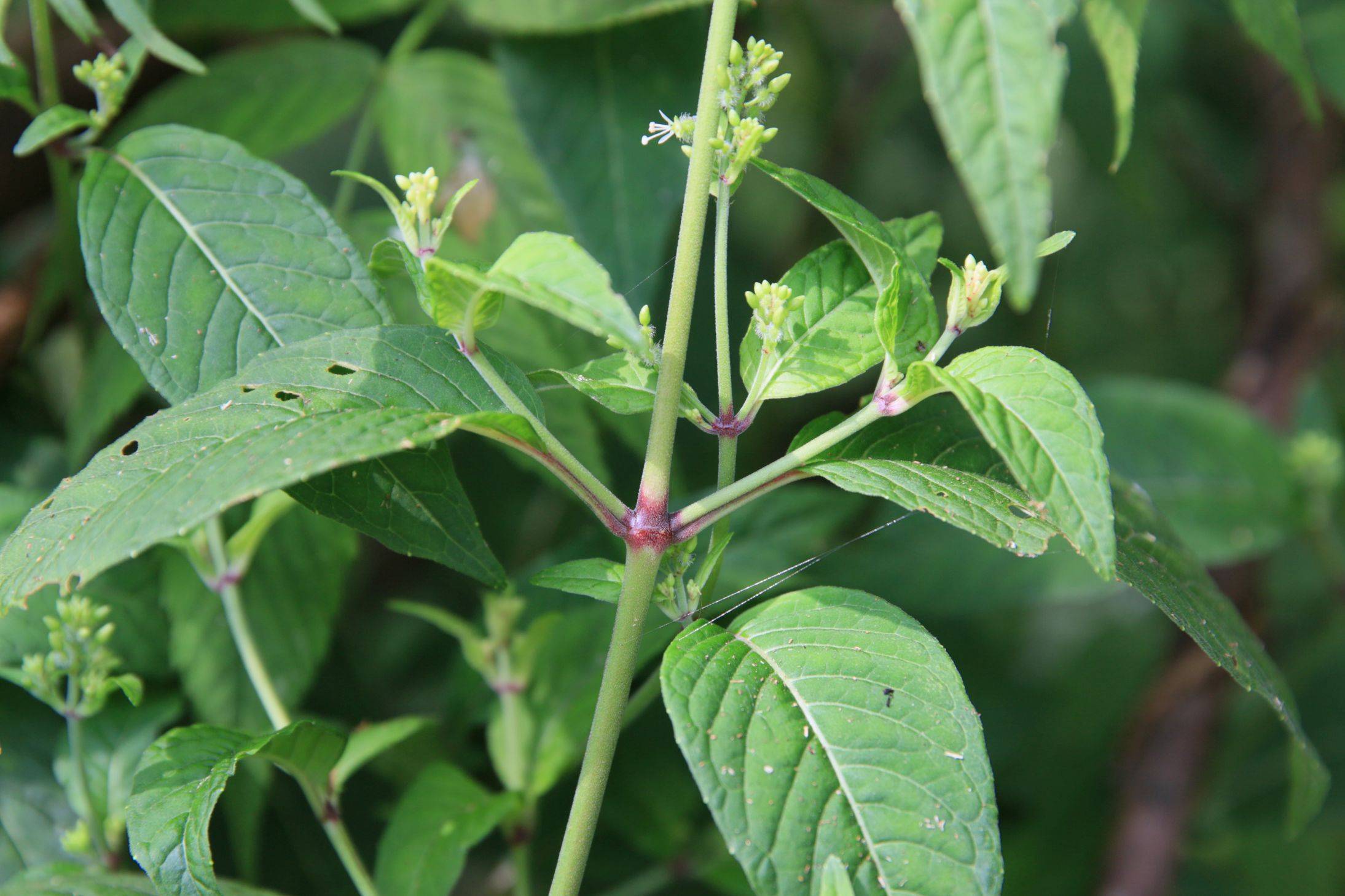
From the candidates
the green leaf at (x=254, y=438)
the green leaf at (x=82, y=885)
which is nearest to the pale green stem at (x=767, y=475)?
the green leaf at (x=254, y=438)

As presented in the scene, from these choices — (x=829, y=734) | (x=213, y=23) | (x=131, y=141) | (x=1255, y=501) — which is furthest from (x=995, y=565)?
(x=213, y=23)

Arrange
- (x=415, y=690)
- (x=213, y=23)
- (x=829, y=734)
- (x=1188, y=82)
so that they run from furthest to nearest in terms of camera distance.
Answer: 1. (x=1188, y=82)
2. (x=415, y=690)
3. (x=213, y=23)
4. (x=829, y=734)

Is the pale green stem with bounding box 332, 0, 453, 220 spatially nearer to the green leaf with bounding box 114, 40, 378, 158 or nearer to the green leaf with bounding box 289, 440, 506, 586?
the green leaf with bounding box 114, 40, 378, 158

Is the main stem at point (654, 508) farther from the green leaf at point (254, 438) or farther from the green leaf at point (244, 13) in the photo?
the green leaf at point (244, 13)

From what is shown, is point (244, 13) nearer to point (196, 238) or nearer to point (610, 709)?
point (196, 238)

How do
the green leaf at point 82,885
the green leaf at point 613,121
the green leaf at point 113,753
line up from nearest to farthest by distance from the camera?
the green leaf at point 82,885
the green leaf at point 113,753
the green leaf at point 613,121

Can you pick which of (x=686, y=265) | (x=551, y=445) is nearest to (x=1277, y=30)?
(x=686, y=265)

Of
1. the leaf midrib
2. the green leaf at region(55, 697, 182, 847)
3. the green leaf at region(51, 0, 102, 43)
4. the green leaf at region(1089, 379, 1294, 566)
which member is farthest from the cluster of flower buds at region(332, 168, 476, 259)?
the green leaf at region(1089, 379, 1294, 566)

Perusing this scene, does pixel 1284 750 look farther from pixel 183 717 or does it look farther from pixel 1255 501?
pixel 183 717
